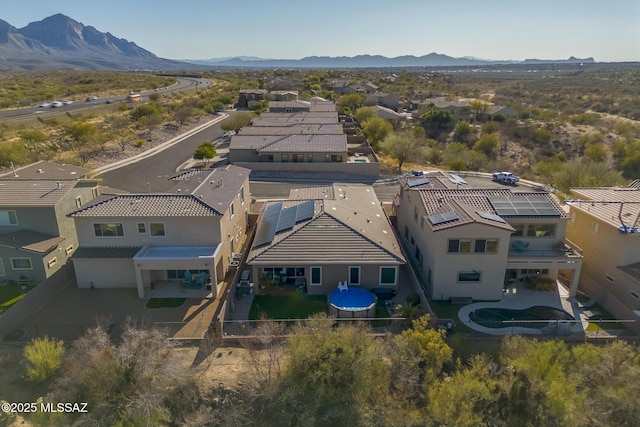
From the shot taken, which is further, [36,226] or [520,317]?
[36,226]

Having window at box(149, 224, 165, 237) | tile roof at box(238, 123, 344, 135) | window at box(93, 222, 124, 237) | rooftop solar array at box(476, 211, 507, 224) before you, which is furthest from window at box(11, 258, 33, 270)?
tile roof at box(238, 123, 344, 135)

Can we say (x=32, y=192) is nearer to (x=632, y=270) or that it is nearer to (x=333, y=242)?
(x=333, y=242)

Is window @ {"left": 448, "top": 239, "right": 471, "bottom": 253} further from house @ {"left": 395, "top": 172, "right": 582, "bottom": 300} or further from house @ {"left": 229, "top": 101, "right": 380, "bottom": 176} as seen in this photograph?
house @ {"left": 229, "top": 101, "right": 380, "bottom": 176}

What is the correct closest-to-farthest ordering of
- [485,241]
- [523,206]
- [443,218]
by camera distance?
1. [485,241]
2. [443,218]
3. [523,206]

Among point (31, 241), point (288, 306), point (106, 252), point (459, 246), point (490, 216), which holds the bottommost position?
point (288, 306)

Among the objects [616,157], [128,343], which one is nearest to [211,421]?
[128,343]

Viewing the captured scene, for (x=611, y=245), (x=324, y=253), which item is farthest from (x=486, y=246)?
(x=324, y=253)
